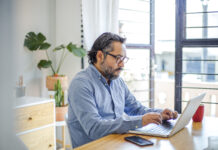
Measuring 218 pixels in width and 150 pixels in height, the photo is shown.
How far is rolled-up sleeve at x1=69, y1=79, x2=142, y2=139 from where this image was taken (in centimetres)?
150

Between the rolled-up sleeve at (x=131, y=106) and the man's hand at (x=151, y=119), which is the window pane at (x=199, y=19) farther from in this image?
the man's hand at (x=151, y=119)

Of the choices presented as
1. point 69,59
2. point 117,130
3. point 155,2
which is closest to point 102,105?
point 117,130

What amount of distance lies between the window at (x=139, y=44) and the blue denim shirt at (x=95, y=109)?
3.94 ft

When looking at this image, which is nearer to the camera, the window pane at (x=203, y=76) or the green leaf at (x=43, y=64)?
the window pane at (x=203, y=76)

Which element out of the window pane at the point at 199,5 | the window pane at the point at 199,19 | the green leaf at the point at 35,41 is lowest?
the green leaf at the point at 35,41

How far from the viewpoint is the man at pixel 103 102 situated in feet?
5.03

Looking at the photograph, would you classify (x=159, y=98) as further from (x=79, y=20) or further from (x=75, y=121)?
(x=75, y=121)

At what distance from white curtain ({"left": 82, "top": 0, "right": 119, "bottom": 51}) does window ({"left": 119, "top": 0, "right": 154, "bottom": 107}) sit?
0.18 metres

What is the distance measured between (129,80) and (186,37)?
854 mm

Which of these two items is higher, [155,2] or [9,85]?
[155,2]

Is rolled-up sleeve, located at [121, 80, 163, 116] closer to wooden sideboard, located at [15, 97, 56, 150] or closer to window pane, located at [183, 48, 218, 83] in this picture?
wooden sideboard, located at [15, 97, 56, 150]

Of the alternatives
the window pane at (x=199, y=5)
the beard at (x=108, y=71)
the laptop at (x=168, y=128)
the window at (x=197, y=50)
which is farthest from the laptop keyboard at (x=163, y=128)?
the window pane at (x=199, y=5)

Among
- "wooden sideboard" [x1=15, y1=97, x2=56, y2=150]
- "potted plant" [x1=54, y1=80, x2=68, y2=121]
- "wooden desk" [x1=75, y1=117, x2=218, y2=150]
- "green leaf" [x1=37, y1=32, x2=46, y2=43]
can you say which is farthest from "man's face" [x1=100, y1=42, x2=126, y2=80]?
"green leaf" [x1=37, y1=32, x2=46, y2=43]

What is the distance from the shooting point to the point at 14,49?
0.21 meters
